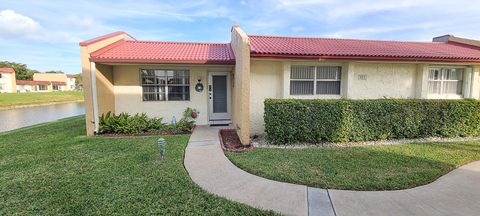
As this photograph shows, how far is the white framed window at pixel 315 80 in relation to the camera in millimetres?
8953

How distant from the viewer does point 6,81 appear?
54469mm

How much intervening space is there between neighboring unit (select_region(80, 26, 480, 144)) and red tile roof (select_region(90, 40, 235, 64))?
4 centimetres

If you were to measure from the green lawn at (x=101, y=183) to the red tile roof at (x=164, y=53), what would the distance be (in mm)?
3369

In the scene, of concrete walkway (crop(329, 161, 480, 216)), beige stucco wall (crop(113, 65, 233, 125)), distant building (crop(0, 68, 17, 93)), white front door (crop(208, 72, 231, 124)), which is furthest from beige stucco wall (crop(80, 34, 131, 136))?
distant building (crop(0, 68, 17, 93))

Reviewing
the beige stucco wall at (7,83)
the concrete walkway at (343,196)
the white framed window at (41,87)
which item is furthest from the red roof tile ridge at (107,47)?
the white framed window at (41,87)

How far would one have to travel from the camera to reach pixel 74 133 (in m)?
9.00

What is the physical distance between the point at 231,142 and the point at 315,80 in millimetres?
4230

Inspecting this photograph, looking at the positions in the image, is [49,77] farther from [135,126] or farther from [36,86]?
[135,126]

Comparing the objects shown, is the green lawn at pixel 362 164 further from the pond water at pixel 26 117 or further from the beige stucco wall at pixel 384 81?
the pond water at pixel 26 117

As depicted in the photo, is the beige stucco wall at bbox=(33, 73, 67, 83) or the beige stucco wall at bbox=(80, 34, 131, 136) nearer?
the beige stucco wall at bbox=(80, 34, 131, 136)

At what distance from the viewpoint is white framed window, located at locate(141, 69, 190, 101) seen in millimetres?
10023

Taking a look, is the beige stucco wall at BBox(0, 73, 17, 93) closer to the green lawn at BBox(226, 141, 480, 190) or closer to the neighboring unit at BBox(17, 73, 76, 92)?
the neighboring unit at BBox(17, 73, 76, 92)

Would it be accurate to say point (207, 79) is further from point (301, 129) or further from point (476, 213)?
point (476, 213)

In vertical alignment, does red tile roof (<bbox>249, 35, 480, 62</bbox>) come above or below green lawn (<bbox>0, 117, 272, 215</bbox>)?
above
